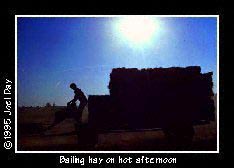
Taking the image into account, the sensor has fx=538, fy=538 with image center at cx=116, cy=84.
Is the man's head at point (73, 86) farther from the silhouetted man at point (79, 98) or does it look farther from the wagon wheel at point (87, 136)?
the wagon wheel at point (87, 136)

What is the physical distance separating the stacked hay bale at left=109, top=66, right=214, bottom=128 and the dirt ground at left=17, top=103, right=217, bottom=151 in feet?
0.78

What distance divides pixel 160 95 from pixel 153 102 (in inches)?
6.3

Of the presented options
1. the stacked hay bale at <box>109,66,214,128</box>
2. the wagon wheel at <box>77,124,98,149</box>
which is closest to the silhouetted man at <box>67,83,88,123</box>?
the wagon wheel at <box>77,124,98,149</box>

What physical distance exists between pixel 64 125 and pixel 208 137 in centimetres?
233

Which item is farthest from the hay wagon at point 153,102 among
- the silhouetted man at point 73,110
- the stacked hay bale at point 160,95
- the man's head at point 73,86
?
the man's head at point 73,86

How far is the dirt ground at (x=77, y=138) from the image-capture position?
854 cm

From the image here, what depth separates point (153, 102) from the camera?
335 inches

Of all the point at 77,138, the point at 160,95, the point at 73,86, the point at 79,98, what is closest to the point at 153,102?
the point at 160,95

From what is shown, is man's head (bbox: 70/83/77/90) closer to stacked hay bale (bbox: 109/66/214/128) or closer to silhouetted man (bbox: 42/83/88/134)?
silhouetted man (bbox: 42/83/88/134)

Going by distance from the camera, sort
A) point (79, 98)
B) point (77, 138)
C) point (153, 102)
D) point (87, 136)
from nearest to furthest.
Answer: point (79, 98) → point (153, 102) → point (87, 136) → point (77, 138)

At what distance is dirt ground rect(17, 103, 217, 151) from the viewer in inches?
336

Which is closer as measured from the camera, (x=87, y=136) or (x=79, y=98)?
(x=79, y=98)

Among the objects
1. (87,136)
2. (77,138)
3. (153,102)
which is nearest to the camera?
(153,102)

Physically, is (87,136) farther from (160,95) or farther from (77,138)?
(160,95)
